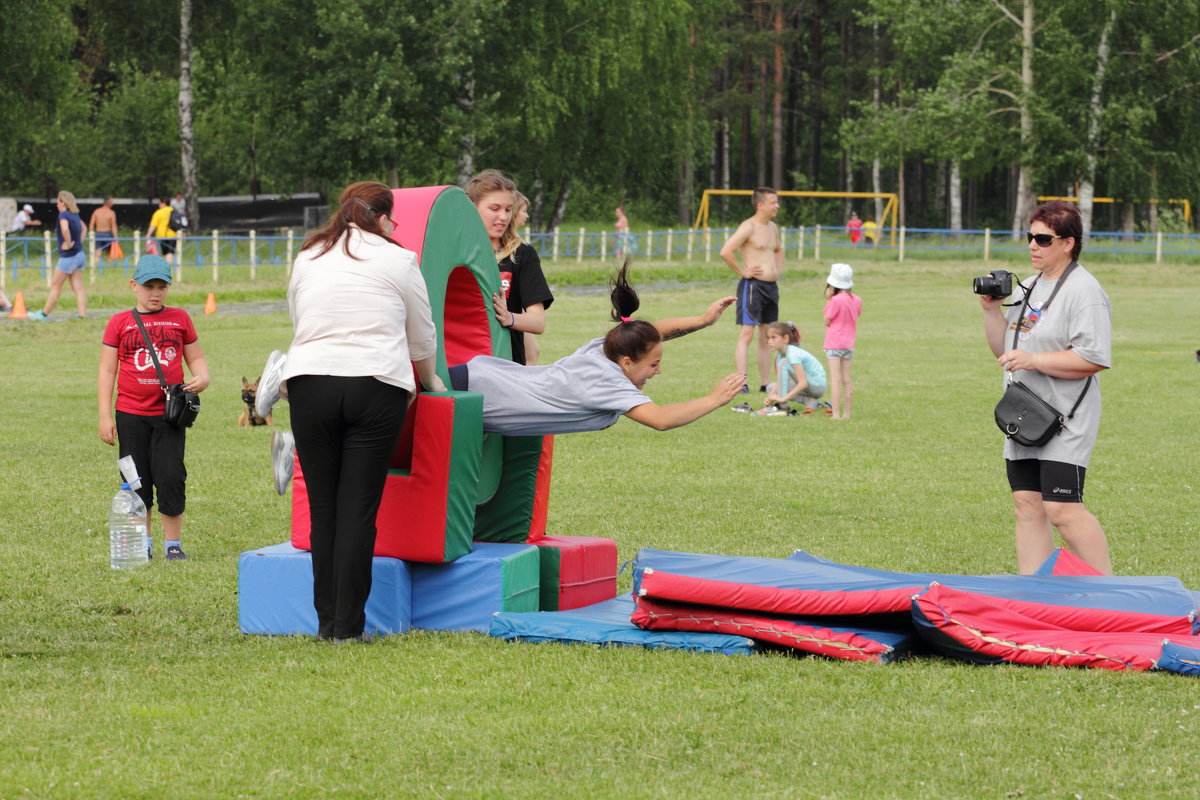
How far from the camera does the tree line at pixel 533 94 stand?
1641 inches

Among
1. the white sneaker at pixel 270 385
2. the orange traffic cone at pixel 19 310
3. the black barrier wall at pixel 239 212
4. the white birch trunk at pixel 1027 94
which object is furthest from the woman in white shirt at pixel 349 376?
the white birch trunk at pixel 1027 94

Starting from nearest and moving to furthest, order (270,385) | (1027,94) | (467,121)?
(270,385) < (467,121) < (1027,94)

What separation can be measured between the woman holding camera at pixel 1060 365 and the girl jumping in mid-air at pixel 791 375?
8005 mm

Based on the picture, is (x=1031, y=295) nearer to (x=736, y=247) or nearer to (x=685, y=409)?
(x=685, y=409)

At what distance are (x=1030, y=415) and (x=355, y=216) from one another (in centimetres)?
303

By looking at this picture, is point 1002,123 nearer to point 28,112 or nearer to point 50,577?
point 28,112

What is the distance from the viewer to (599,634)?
6.09 m

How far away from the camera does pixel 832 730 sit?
15.8ft

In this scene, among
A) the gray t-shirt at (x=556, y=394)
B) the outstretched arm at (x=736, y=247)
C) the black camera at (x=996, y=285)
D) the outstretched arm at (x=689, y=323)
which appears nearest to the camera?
the gray t-shirt at (x=556, y=394)

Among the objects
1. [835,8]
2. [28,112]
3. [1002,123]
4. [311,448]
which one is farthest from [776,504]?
[835,8]

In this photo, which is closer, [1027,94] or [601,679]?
[601,679]

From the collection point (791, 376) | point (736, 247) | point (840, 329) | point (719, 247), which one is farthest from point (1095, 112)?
point (840, 329)

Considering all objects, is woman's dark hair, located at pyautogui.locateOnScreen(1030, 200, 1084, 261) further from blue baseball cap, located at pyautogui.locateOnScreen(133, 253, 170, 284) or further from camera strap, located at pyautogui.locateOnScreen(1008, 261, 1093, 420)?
blue baseball cap, located at pyautogui.locateOnScreen(133, 253, 170, 284)

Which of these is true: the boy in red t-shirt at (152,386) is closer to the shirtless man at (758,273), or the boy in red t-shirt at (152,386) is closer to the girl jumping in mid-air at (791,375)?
the girl jumping in mid-air at (791,375)
